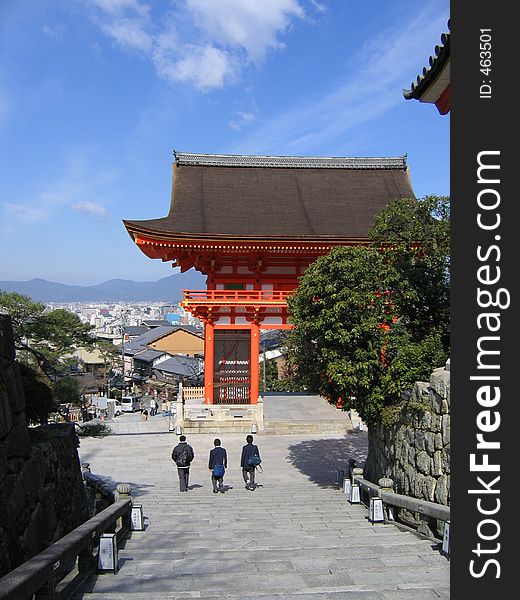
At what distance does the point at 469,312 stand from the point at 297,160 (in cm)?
2481

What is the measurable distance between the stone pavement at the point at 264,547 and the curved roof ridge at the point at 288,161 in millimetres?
16408

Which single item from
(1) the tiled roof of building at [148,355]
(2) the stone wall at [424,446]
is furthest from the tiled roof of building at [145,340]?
(2) the stone wall at [424,446]

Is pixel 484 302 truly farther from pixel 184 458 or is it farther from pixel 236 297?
pixel 236 297

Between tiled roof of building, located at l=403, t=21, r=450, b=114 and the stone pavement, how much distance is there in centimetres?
685

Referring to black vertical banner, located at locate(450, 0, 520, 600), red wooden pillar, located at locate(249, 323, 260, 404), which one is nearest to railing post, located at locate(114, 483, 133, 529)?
black vertical banner, located at locate(450, 0, 520, 600)

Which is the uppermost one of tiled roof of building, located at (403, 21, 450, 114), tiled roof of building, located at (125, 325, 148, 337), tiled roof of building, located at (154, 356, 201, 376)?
tiled roof of building, located at (403, 21, 450, 114)

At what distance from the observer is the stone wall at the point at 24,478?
5.53 metres

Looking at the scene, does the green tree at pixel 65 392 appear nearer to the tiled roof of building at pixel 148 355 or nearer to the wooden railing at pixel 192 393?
the wooden railing at pixel 192 393

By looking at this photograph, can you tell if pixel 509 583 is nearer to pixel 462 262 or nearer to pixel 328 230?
pixel 462 262

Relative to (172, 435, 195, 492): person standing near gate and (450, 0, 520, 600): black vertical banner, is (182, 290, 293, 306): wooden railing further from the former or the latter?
(450, 0, 520, 600): black vertical banner

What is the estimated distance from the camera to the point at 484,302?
3.88 metres

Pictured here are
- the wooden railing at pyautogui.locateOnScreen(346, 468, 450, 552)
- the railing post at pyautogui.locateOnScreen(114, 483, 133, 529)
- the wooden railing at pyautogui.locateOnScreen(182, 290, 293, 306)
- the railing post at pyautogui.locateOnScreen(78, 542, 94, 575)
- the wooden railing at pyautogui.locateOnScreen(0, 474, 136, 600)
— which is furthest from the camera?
the wooden railing at pyautogui.locateOnScreen(182, 290, 293, 306)

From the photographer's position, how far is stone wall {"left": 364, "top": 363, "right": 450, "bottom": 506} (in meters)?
8.20

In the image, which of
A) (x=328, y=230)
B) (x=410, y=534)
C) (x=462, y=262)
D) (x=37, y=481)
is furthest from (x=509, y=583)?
(x=328, y=230)
